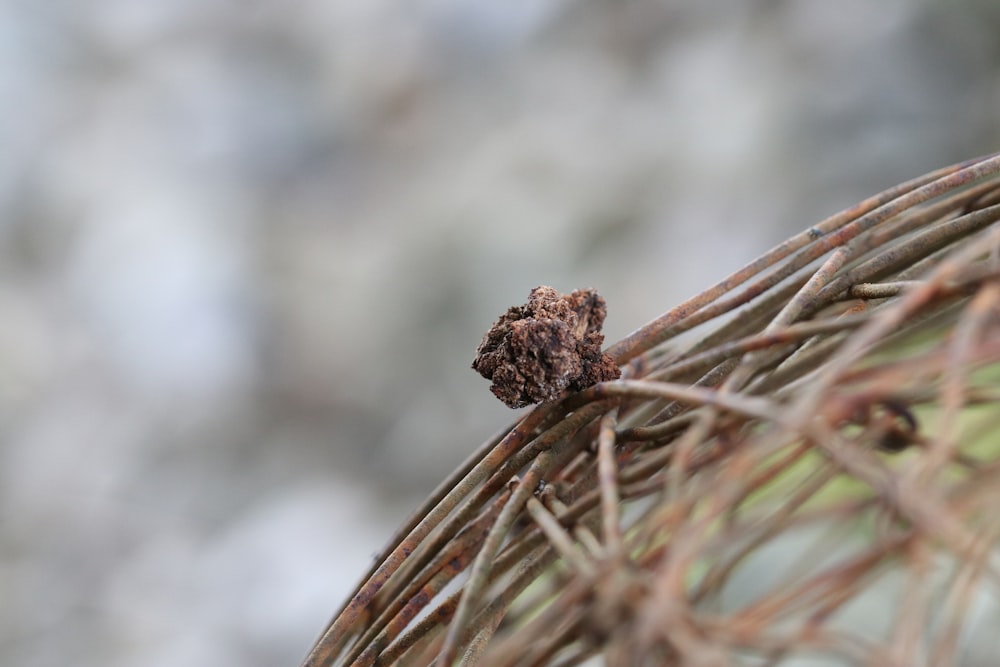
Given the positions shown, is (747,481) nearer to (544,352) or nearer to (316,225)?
(544,352)

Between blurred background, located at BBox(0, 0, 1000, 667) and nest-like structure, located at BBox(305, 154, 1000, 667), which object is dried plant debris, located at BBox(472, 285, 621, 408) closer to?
nest-like structure, located at BBox(305, 154, 1000, 667)

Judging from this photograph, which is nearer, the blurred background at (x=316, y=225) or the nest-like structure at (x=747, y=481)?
the nest-like structure at (x=747, y=481)

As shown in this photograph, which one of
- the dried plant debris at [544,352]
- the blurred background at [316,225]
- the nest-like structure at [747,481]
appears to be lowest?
the nest-like structure at [747,481]

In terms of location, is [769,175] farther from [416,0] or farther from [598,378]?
[598,378]

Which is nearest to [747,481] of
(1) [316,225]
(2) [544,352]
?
(2) [544,352]

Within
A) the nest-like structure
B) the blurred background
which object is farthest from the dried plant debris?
the blurred background

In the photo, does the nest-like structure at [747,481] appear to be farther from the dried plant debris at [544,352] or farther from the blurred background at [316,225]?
the blurred background at [316,225]

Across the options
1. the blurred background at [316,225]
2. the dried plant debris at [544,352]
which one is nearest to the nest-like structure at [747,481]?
the dried plant debris at [544,352]
